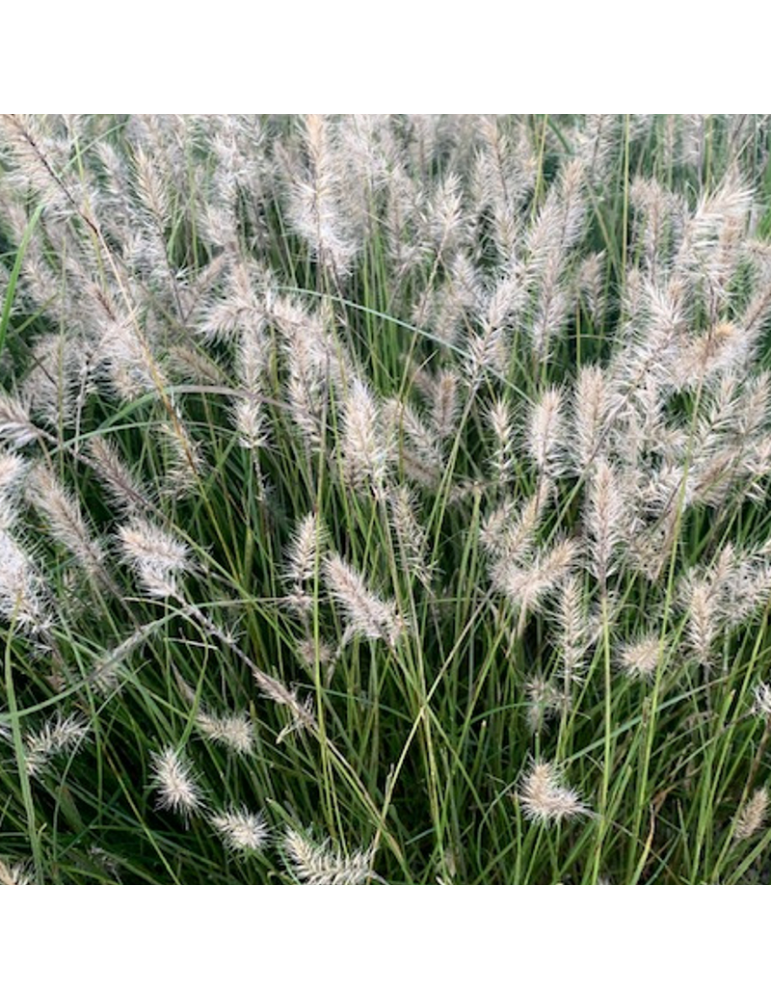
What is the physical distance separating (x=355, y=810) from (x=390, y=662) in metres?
0.18

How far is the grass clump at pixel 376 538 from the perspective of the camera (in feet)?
4.04

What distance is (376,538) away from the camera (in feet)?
4.62

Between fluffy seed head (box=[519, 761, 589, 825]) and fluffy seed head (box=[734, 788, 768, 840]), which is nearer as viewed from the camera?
fluffy seed head (box=[519, 761, 589, 825])

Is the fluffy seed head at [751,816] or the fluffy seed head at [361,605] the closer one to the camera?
the fluffy seed head at [361,605]

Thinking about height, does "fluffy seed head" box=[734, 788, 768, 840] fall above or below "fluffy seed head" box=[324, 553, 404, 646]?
below

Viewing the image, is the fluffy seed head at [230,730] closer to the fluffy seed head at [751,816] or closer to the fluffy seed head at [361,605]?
the fluffy seed head at [361,605]

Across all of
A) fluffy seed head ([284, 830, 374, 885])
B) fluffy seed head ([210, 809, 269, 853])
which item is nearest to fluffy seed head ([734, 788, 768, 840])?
fluffy seed head ([284, 830, 374, 885])

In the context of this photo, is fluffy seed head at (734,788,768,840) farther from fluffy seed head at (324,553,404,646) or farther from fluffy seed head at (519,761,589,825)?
fluffy seed head at (324,553,404,646)

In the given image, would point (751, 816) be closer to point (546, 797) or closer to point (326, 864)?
point (546, 797)

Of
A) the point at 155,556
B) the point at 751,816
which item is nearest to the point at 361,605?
the point at 155,556

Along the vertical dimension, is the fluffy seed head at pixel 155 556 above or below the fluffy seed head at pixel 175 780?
above

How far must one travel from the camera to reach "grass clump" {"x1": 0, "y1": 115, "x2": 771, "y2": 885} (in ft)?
4.04

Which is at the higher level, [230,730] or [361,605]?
[361,605]

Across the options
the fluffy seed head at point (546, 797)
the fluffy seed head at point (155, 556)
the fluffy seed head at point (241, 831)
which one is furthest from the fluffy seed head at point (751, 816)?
the fluffy seed head at point (155, 556)
